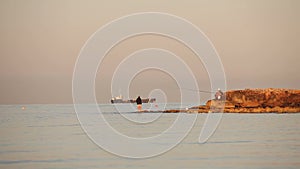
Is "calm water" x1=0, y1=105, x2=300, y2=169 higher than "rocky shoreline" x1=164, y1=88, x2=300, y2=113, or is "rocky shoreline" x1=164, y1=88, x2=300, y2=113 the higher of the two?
"rocky shoreline" x1=164, y1=88, x2=300, y2=113

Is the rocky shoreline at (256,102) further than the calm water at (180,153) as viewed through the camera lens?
Yes

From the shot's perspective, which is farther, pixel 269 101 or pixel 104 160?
pixel 269 101

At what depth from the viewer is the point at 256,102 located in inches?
2940

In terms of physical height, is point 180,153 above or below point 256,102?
below

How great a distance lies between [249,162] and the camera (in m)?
21.2

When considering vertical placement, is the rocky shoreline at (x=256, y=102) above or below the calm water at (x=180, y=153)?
above

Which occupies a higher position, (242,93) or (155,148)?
(242,93)

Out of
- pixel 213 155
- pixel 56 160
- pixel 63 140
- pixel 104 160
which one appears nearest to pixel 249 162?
pixel 213 155

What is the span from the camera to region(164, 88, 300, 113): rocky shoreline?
6975 cm

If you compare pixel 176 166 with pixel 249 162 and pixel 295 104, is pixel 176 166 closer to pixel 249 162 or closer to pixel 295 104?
pixel 249 162

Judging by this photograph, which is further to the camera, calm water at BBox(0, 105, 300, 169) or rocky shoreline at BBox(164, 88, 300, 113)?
rocky shoreline at BBox(164, 88, 300, 113)

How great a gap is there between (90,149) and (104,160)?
4.21 meters

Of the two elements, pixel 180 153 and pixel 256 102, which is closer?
pixel 180 153

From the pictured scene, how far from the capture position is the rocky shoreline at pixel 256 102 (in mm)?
69750
